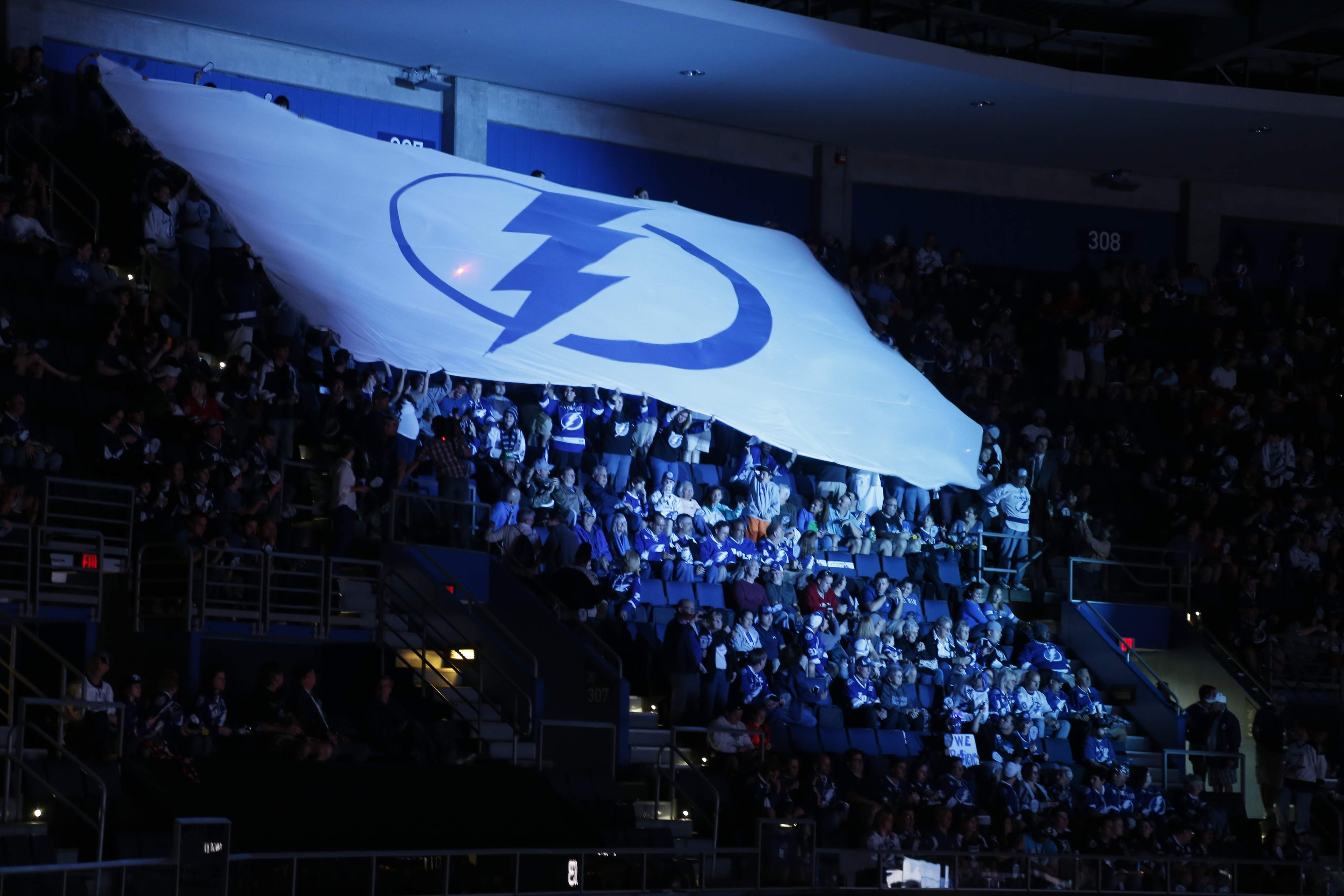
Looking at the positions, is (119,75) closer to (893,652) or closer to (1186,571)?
(893,652)

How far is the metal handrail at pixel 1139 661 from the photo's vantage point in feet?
61.0

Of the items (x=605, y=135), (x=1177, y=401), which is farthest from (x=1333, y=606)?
(x=605, y=135)

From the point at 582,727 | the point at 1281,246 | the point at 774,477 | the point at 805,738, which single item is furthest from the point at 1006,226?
the point at 582,727

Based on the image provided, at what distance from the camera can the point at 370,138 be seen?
1852cm

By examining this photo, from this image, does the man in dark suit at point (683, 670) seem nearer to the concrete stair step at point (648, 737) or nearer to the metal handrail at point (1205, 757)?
the concrete stair step at point (648, 737)

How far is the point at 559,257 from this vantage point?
1873cm

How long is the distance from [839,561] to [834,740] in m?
3.08

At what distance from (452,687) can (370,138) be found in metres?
6.82

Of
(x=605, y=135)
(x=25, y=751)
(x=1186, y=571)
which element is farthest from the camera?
(x=605, y=135)

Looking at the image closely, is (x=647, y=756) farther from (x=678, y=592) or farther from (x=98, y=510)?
(x=98, y=510)

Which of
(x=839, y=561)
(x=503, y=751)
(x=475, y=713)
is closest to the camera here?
(x=503, y=751)

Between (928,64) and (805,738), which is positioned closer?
(805,738)

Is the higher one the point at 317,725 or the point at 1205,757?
the point at 317,725

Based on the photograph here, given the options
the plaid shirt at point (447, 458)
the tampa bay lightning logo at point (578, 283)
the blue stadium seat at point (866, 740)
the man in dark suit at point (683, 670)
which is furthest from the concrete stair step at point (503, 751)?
the tampa bay lightning logo at point (578, 283)
